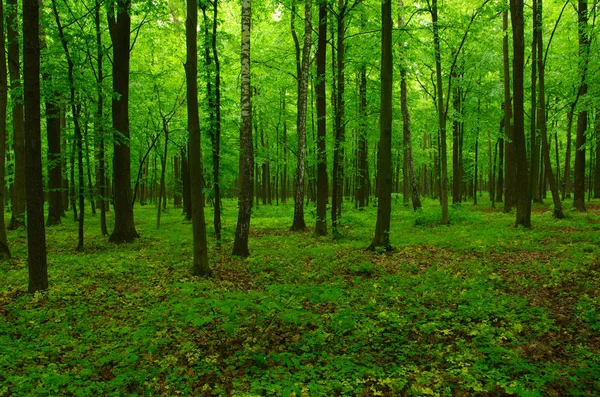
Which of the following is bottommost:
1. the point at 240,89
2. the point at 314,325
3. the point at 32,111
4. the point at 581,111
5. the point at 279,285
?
the point at 314,325

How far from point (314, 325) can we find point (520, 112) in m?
12.0

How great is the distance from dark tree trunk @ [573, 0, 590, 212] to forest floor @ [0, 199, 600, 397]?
9.35 meters

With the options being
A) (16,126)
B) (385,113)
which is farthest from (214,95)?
(16,126)

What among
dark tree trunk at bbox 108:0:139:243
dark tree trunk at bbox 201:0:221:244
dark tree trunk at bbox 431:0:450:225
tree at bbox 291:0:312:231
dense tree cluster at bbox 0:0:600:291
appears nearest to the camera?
dense tree cluster at bbox 0:0:600:291

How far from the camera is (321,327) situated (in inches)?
228

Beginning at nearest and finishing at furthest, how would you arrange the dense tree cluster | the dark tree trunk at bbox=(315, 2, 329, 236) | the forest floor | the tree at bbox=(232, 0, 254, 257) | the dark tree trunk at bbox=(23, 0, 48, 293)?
the forest floor, the dark tree trunk at bbox=(23, 0, 48, 293), the dense tree cluster, the tree at bbox=(232, 0, 254, 257), the dark tree trunk at bbox=(315, 2, 329, 236)

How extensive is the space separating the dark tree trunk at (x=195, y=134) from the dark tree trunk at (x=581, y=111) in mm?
16367

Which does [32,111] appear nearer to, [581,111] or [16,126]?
[16,126]

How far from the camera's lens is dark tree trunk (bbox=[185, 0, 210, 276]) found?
7824 mm

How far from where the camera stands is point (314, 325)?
19.4 feet

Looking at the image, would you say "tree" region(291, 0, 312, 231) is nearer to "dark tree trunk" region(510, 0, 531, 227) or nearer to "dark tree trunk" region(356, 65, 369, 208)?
"dark tree trunk" region(356, 65, 369, 208)

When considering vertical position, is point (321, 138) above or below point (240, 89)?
below

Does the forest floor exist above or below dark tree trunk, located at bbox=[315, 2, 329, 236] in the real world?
below

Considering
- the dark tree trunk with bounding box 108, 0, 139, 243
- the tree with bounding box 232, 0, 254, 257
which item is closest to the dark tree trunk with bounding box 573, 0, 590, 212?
the tree with bounding box 232, 0, 254, 257
